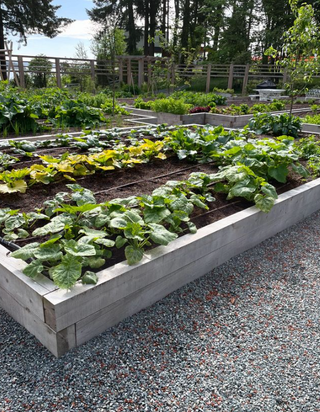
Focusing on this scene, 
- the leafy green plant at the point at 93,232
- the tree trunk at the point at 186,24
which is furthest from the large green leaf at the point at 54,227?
the tree trunk at the point at 186,24

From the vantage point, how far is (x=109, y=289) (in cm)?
210

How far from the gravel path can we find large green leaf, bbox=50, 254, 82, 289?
43cm

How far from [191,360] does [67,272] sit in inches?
33.6

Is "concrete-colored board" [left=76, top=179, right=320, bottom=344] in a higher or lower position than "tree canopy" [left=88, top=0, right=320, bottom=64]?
lower

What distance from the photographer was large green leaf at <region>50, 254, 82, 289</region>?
1922 mm

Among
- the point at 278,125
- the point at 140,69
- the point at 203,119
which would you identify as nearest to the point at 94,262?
the point at 278,125

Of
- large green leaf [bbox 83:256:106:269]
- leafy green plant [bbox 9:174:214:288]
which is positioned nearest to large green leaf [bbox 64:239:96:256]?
leafy green plant [bbox 9:174:214:288]

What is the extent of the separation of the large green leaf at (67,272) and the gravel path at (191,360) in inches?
16.8

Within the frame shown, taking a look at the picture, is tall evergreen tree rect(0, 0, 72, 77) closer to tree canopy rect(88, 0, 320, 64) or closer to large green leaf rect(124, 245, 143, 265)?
tree canopy rect(88, 0, 320, 64)

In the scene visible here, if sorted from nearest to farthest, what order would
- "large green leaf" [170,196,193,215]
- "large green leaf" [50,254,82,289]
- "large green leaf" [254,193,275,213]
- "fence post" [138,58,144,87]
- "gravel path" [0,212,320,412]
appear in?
"gravel path" [0,212,320,412] < "large green leaf" [50,254,82,289] < "large green leaf" [170,196,193,215] < "large green leaf" [254,193,275,213] < "fence post" [138,58,144,87]

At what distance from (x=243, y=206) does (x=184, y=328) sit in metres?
1.57

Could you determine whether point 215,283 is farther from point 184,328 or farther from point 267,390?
point 267,390

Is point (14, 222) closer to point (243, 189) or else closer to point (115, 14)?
point (243, 189)

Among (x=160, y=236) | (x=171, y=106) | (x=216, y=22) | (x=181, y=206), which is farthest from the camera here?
(x=216, y=22)
